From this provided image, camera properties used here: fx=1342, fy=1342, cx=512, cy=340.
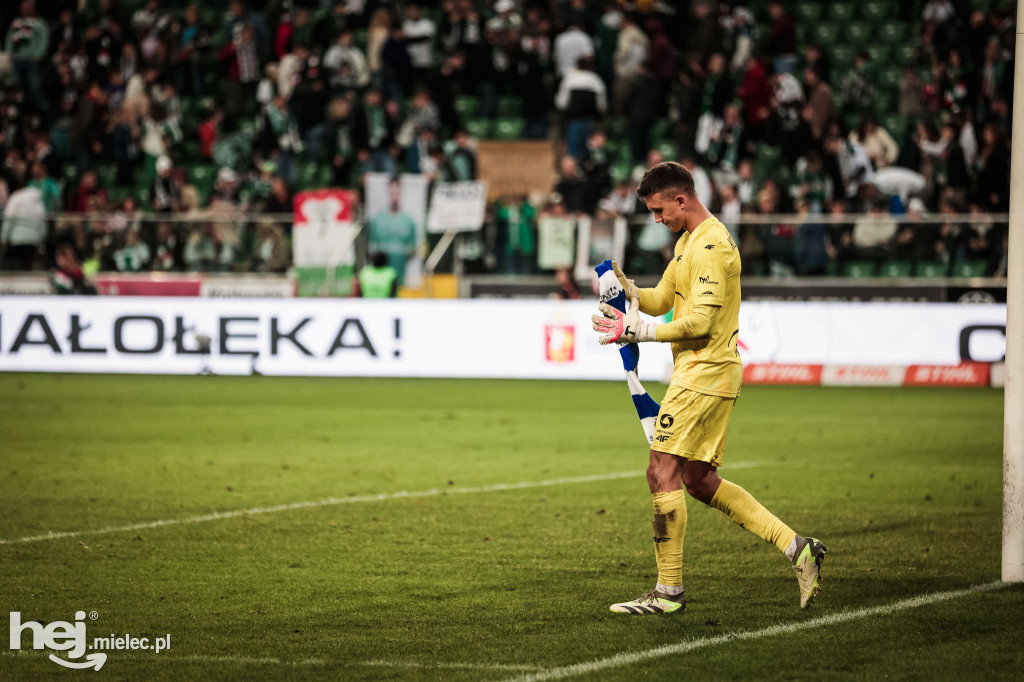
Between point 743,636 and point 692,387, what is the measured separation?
1134 millimetres

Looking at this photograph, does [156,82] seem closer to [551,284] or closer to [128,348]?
[128,348]

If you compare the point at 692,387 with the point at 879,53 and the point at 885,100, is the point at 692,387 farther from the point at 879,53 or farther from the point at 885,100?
the point at 879,53

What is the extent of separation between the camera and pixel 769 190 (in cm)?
1928

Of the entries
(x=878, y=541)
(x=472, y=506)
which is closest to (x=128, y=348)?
(x=472, y=506)

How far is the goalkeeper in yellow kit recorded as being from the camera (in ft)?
19.9

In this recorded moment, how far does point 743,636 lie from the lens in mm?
5793

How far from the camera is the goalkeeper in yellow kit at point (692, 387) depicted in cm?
608

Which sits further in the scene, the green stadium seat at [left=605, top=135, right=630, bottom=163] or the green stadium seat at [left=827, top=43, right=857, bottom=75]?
the green stadium seat at [left=827, top=43, right=857, bottom=75]

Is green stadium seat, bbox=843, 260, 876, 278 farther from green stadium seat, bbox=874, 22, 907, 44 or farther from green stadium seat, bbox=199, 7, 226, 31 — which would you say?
green stadium seat, bbox=199, 7, 226, 31

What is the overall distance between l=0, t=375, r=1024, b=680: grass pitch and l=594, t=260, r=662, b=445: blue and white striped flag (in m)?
0.88

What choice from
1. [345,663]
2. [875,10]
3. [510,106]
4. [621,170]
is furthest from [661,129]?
[345,663]

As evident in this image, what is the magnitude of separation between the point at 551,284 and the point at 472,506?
10.2m

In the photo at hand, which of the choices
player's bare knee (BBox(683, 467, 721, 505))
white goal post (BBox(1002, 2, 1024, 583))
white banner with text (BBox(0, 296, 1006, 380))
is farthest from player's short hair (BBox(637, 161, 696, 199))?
white banner with text (BBox(0, 296, 1006, 380))

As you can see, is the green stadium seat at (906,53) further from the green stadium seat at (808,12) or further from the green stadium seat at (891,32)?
the green stadium seat at (808,12)
